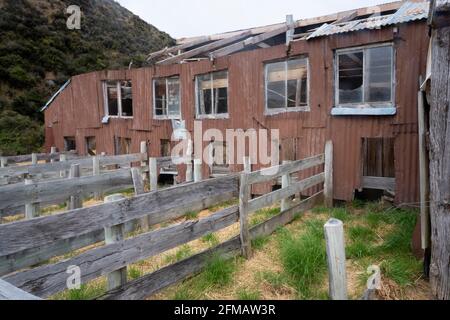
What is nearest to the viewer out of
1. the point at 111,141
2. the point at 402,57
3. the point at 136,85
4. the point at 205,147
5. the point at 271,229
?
the point at 271,229

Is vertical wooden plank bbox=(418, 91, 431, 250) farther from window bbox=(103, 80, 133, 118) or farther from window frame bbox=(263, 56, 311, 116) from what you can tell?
window bbox=(103, 80, 133, 118)

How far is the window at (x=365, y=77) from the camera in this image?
8.22 m

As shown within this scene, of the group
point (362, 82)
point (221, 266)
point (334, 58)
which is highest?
point (334, 58)

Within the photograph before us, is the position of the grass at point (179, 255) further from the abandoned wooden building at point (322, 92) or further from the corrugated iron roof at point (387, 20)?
the corrugated iron roof at point (387, 20)

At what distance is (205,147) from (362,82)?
5.72 meters

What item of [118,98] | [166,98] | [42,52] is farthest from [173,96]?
[42,52]

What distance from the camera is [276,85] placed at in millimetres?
10070

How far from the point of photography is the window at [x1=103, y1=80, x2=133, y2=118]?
14.8 meters

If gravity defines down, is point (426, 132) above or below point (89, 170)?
above

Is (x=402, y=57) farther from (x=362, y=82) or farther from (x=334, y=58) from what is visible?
(x=334, y=58)

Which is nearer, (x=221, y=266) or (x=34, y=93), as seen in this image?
(x=221, y=266)

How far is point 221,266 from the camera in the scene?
4.65 m

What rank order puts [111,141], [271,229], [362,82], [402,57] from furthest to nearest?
[111,141]
[362,82]
[402,57]
[271,229]

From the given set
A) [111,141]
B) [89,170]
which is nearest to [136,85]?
[111,141]
